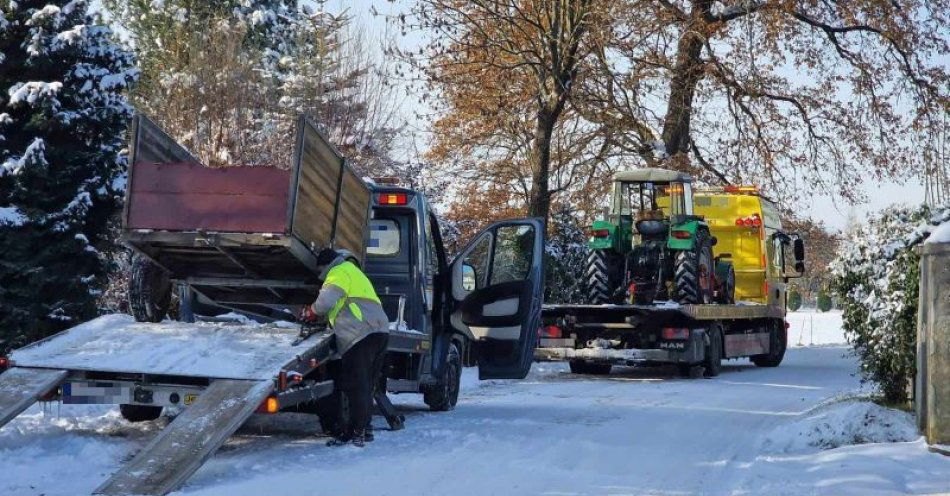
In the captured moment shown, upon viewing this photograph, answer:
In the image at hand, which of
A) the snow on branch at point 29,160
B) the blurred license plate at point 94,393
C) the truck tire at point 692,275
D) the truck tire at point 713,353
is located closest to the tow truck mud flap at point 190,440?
the blurred license plate at point 94,393

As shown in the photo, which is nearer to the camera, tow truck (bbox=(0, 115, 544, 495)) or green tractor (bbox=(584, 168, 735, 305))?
tow truck (bbox=(0, 115, 544, 495))

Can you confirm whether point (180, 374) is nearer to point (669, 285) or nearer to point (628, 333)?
point (628, 333)

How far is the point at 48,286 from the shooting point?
17094 mm

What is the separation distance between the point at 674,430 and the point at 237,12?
26228 mm

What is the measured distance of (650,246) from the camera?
20.8 m

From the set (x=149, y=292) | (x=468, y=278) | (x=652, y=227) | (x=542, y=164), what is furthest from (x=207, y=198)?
(x=542, y=164)

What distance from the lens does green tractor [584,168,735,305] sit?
65.9 ft

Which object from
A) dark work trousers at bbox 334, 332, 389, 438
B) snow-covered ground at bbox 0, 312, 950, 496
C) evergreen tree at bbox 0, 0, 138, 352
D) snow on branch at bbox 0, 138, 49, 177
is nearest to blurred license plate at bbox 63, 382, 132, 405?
snow-covered ground at bbox 0, 312, 950, 496

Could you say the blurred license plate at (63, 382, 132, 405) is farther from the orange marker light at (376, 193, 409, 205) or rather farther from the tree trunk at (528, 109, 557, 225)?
the tree trunk at (528, 109, 557, 225)

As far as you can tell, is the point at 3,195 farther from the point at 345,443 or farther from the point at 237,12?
the point at 237,12

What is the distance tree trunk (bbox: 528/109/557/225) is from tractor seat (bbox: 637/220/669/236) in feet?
8.15

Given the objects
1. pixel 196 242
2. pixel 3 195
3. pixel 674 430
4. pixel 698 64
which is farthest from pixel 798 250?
pixel 196 242

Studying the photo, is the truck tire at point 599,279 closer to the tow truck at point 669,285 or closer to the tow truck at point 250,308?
the tow truck at point 669,285

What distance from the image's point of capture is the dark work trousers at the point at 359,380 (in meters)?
10.3
